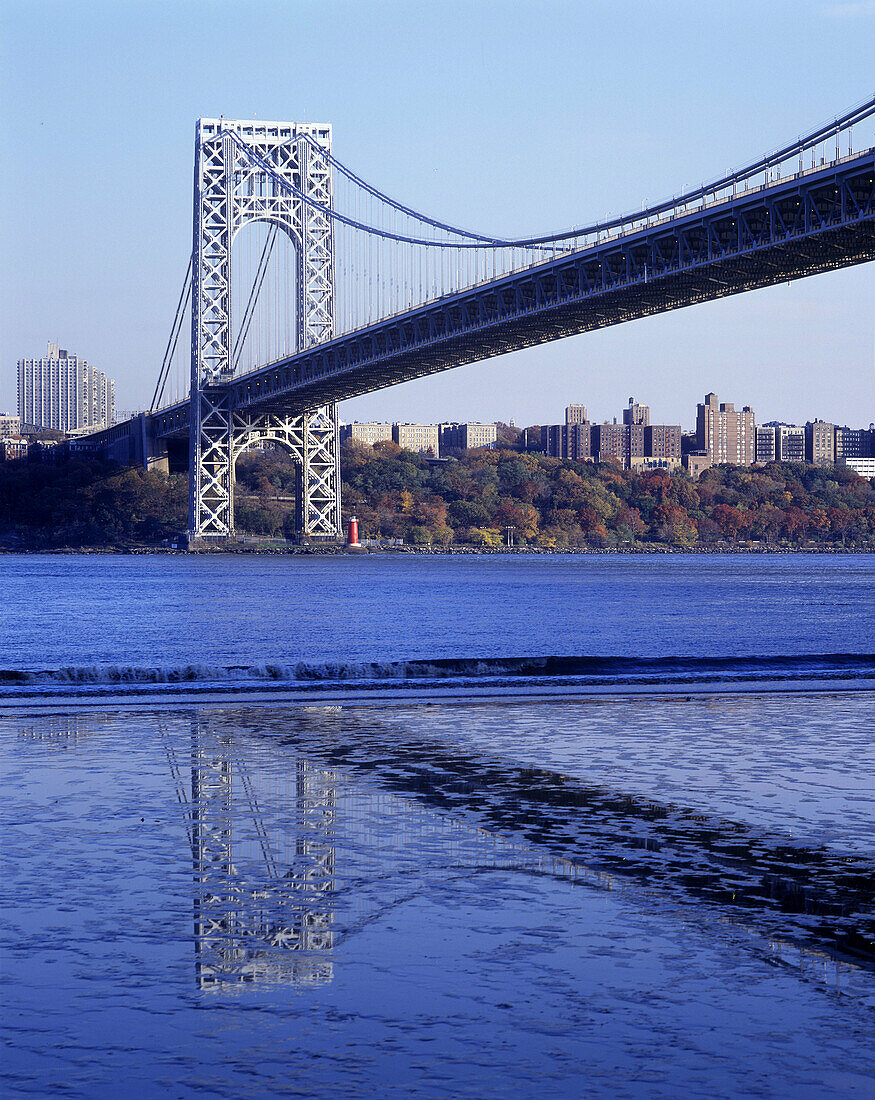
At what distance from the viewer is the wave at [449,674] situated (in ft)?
55.1

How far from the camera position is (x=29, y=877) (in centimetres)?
612

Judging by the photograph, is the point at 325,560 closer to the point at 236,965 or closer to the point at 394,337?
the point at 394,337

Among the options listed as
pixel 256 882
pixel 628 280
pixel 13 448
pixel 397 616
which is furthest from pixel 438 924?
pixel 13 448

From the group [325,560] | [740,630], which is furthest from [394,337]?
[740,630]

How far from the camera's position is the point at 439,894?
5812mm

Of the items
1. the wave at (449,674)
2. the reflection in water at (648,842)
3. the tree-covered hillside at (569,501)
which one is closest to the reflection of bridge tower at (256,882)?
the reflection in water at (648,842)

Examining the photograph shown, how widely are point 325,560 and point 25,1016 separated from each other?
79.9m

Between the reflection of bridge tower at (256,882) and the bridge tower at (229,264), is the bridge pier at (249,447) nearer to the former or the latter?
the bridge tower at (229,264)

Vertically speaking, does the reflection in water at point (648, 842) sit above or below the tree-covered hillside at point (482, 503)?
below

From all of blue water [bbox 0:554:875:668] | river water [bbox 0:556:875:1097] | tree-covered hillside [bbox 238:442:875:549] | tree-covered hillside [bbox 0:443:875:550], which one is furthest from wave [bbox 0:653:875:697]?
tree-covered hillside [bbox 238:442:875:549]

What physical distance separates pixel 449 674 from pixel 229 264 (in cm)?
6474

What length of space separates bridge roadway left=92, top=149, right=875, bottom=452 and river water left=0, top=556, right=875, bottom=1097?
25792 mm

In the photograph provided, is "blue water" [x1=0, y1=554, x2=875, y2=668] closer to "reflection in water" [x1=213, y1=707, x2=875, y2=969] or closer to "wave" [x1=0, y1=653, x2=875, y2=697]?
"wave" [x1=0, y1=653, x2=875, y2=697]

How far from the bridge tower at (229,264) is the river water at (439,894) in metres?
64.2
